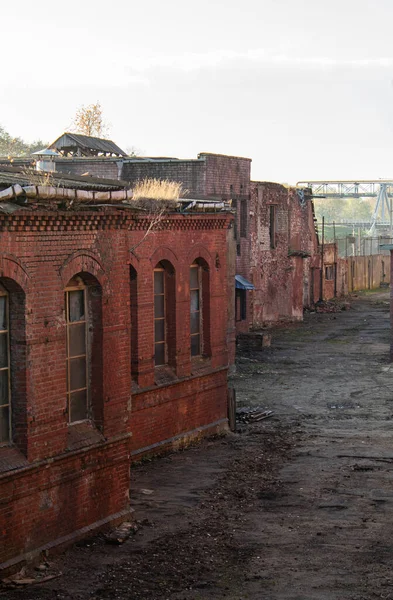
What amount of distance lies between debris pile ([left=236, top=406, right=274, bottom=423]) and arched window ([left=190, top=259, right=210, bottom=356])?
2.84 meters

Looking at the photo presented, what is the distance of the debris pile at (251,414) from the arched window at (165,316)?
4.07 meters

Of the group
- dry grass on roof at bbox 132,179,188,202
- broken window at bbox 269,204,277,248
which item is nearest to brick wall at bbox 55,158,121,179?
broken window at bbox 269,204,277,248

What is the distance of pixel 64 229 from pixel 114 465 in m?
3.28

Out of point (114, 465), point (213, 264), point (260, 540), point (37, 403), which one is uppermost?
point (213, 264)

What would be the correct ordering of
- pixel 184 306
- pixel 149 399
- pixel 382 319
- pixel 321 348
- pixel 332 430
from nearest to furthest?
1. pixel 149 399
2. pixel 184 306
3. pixel 332 430
4. pixel 321 348
5. pixel 382 319

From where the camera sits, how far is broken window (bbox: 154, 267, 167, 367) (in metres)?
17.8

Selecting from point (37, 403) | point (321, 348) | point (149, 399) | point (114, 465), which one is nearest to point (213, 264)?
point (149, 399)

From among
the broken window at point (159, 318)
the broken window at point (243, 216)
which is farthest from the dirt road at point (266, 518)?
the broken window at point (243, 216)

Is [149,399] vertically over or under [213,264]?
under

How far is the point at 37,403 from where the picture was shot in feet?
37.6

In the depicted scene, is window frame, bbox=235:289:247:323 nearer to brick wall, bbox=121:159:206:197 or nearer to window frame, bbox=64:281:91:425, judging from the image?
brick wall, bbox=121:159:206:197

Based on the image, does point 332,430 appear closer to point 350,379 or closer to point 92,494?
point 350,379

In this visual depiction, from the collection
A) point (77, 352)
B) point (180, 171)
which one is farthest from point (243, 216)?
point (77, 352)

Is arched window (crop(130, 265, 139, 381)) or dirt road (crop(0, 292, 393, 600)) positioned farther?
arched window (crop(130, 265, 139, 381))
